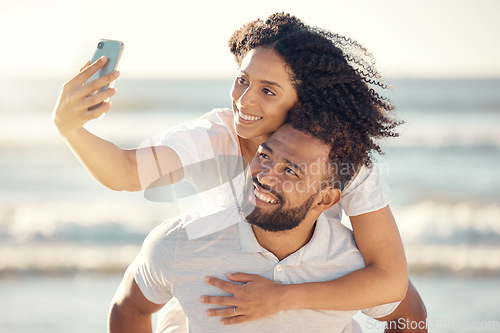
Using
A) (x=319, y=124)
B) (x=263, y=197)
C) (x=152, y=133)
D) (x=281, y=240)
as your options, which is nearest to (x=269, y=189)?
(x=263, y=197)

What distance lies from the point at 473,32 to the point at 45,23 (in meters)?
15.7

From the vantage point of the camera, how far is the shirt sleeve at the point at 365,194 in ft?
8.23

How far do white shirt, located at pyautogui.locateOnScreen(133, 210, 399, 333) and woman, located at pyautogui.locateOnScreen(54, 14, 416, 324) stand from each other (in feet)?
0.20

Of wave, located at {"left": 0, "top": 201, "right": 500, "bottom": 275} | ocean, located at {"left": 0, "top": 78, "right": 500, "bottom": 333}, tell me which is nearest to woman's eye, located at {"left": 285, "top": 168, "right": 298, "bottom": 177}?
ocean, located at {"left": 0, "top": 78, "right": 500, "bottom": 333}

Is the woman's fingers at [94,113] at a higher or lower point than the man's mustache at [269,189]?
higher

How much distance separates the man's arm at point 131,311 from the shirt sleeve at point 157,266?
50 mm

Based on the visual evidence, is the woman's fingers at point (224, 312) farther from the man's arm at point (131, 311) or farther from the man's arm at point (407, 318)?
the man's arm at point (407, 318)

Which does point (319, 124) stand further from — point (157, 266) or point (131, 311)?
point (131, 311)

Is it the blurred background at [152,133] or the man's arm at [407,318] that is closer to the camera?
the man's arm at [407,318]

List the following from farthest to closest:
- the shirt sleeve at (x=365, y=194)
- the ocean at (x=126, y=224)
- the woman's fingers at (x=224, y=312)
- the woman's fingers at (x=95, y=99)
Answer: the ocean at (x=126, y=224), the shirt sleeve at (x=365, y=194), the woman's fingers at (x=224, y=312), the woman's fingers at (x=95, y=99)

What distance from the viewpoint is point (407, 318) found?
8.54ft

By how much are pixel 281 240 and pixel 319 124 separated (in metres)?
0.47

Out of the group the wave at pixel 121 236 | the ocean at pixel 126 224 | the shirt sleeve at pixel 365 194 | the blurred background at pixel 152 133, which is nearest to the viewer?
the shirt sleeve at pixel 365 194

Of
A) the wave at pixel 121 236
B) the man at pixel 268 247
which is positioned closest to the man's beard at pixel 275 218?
the man at pixel 268 247
